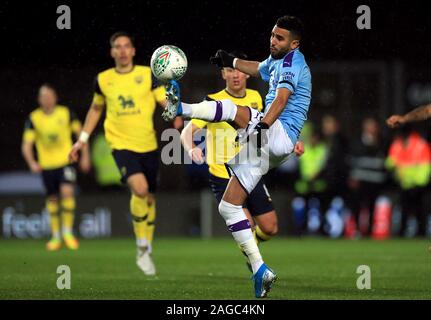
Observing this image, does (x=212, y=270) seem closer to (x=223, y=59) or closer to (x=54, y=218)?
(x=223, y=59)

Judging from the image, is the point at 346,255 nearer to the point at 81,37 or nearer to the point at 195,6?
the point at 195,6

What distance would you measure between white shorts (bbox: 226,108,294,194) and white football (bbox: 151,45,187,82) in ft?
2.23

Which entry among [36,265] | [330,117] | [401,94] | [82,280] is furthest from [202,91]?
[82,280]

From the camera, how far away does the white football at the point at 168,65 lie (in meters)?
8.38

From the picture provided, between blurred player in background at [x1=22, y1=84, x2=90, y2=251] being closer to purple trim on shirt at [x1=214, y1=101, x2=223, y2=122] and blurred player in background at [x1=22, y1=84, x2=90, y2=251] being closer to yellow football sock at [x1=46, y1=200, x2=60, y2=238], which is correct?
yellow football sock at [x1=46, y1=200, x2=60, y2=238]

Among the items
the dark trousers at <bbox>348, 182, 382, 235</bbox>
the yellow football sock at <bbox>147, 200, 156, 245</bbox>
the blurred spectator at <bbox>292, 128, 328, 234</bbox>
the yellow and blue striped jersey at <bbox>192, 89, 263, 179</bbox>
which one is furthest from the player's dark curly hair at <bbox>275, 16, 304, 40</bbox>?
the dark trousers at <bbox>348, 182, 382, 235</bbox>

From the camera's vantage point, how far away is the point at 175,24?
1848 centimetres

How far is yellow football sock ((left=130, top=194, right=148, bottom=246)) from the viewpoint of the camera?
10.9m

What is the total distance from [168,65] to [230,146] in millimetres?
2186

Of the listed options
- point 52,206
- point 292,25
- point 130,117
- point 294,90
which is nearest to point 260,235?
point 130,117

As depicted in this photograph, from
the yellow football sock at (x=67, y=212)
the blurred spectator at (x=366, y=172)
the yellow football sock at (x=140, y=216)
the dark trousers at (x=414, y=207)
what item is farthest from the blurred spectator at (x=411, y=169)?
the yellow football sock at (x=140, y=216)

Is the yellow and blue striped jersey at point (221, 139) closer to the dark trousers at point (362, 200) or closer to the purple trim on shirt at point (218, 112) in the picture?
the purple trim on shirt at point (218, 112)

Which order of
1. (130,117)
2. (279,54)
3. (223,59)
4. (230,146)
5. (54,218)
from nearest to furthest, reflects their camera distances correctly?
Result: (279,54) < (223,59) < (230,146) < (130,117) < (54,218)

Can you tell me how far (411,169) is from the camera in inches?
737
